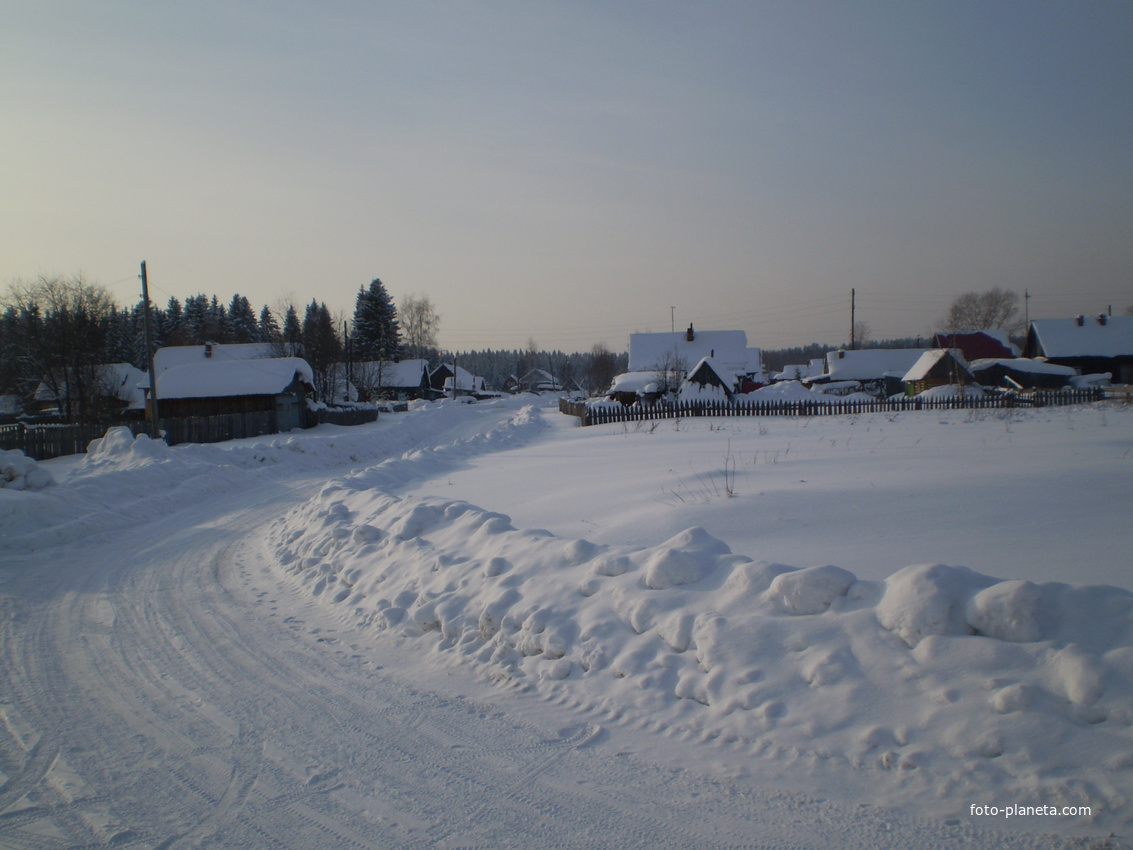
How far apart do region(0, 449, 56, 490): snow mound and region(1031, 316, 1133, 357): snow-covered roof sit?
59770mm

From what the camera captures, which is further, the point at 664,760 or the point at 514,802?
the point at 664,760

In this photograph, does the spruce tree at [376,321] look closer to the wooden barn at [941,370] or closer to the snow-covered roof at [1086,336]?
the wooden barn at [941,370]

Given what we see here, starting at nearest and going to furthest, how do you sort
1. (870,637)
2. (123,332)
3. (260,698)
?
(870,637), (260,698), (123,332)

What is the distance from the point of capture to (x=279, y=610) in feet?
21.0

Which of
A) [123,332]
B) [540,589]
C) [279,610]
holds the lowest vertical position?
[279,610]

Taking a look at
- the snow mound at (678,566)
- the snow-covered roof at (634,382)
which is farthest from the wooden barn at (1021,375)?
the snow mound at (678,566)

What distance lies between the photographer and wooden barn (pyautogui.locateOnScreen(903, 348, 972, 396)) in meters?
38.6

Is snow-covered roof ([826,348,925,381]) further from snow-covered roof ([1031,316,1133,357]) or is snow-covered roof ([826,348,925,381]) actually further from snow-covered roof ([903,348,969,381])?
snow-covered roof ([903,348,969,381])

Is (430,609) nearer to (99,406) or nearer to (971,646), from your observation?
(971,646)

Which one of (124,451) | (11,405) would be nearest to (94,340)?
(11,405)

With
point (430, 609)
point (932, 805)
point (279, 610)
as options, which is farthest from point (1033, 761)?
point (279, 610)

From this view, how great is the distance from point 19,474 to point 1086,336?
62606 millimetres

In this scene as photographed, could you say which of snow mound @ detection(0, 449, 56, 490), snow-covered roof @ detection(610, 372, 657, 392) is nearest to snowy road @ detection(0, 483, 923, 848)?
snow mound @ detection(0, 449, 56, 490)

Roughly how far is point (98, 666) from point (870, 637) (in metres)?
5.87
